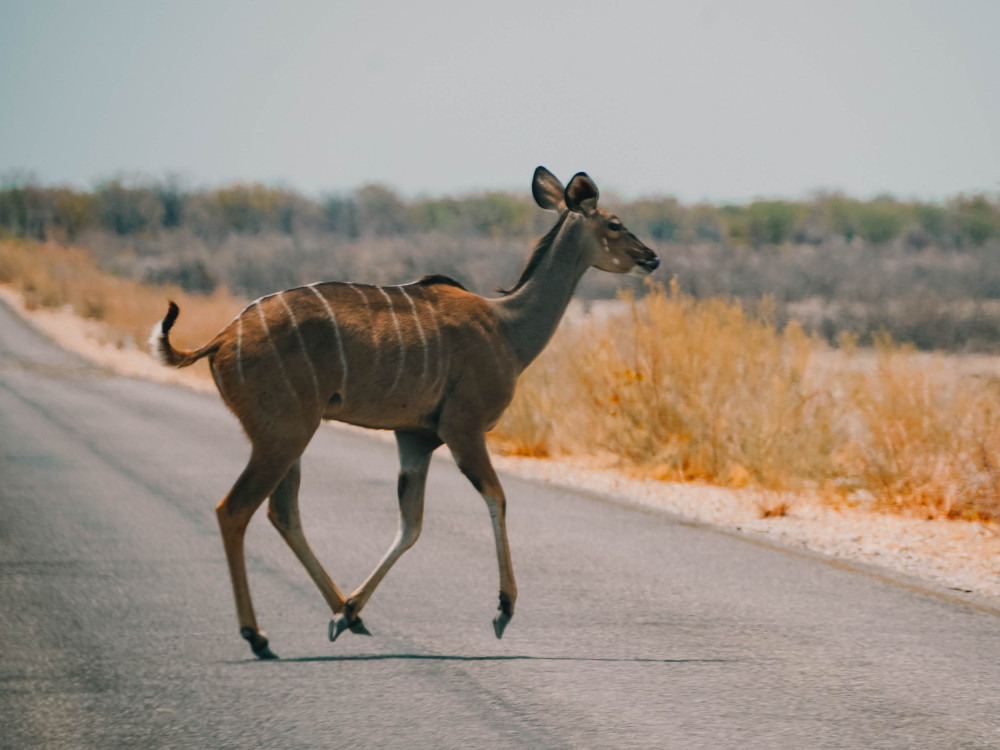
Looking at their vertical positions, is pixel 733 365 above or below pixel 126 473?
above

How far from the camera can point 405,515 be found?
6145 mm

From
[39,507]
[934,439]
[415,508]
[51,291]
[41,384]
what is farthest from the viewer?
[51,291]

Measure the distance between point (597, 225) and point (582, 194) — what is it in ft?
0.75

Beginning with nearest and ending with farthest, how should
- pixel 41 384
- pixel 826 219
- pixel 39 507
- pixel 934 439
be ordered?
pixel 39 507 → pixel 934 439 → pixel 41 384 → pixel 826 219

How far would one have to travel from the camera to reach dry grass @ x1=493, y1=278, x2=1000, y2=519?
37.6 feet

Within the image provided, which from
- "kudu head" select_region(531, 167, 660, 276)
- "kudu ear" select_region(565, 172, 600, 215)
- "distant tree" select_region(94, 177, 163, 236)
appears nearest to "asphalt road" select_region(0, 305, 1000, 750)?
"kudu head" select_region(531, 167, 660, 276)

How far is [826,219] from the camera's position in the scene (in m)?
69.4

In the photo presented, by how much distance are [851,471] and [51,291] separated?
1757 inches

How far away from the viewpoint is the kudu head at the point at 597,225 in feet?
21.4

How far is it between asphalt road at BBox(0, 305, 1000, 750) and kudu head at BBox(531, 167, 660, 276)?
2.01 meters

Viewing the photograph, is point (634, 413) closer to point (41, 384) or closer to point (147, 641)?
point (147, 641)

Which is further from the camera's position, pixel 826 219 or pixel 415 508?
pixel 826 219

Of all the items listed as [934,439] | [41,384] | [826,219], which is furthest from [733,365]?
[826,219]

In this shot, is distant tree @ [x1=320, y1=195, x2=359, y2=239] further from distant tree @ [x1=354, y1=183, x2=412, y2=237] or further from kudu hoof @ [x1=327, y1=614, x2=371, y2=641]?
kudu hoof @ [x1=327, y1=614, x2=371, y2=641]
